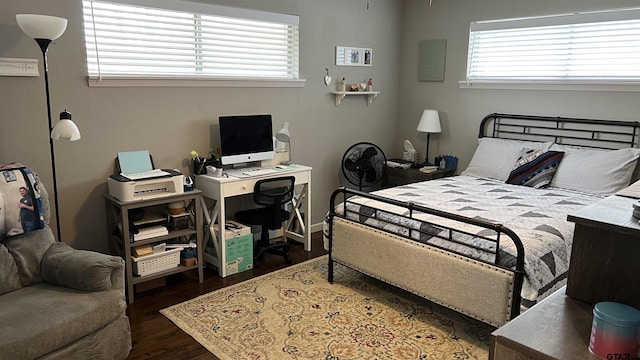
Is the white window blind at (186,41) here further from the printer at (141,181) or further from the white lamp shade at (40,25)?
the printer at (141,181)

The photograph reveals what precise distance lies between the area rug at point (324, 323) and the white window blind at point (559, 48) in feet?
8.27

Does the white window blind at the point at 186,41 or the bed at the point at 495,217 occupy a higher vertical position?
the white window blind at the point at 186,41

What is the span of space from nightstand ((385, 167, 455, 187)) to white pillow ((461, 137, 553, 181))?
296 mm

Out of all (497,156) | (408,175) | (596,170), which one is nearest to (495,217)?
(596,170)

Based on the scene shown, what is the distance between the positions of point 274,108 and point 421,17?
81.1 inches

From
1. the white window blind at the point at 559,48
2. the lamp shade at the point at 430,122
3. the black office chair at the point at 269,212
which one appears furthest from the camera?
the lamp shade at the point at 430,122

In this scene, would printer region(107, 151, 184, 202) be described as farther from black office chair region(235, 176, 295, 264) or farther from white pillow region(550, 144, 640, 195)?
white pillow region(550, 144, 640, 195)

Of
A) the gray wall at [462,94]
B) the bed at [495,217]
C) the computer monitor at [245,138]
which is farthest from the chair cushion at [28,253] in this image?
the gray wall at [462,94]

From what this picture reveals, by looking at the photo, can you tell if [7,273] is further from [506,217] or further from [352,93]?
[352,93]

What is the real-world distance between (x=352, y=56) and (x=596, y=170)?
2.47m

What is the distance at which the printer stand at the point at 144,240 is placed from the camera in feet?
10.8

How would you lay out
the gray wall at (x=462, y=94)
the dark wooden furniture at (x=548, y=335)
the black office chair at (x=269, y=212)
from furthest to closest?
the gray wall at (x=462, y=94) → the black office chair at (x=269, y=212) → the dark wooden furniture at (x=548, y=335)

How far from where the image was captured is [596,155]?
4051mm

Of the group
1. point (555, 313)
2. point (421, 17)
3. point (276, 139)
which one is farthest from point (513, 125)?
point (555, 313)
